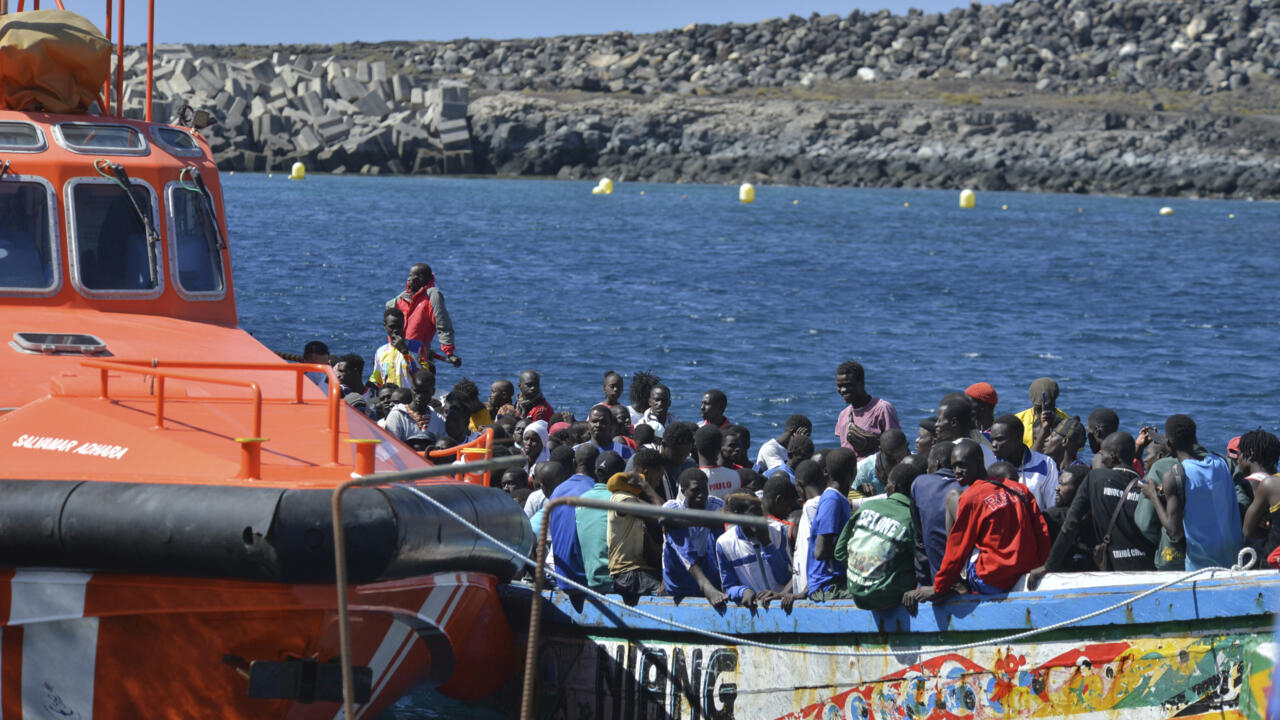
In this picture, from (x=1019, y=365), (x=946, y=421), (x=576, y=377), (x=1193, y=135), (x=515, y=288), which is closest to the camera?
(x=946, y=421)

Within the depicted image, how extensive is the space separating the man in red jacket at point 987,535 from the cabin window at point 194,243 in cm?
508

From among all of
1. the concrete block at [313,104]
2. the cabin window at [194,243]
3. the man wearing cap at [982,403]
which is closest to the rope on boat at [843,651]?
the cabin window at [194,243]

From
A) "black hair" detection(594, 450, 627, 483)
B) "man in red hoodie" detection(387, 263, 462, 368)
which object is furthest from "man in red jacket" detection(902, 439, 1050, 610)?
"man in red hoodie" detection(387, 263, 462, 368)

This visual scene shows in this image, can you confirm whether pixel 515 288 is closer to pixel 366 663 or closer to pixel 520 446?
pixel 520 446

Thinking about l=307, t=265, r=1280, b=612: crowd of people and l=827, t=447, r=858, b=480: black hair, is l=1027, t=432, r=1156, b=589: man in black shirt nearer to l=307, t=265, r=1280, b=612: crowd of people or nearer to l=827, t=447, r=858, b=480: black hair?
l=307, t=265, r=1280, b=612: crowd of people

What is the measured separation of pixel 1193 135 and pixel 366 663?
103 meters

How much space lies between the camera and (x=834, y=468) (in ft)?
27.9

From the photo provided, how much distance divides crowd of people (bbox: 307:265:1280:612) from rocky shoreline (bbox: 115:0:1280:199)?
8587 cm

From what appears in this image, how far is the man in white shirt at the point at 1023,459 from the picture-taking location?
924 centimetres

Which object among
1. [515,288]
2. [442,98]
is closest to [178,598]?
[515,288]

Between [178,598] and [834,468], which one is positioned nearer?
[178,598]

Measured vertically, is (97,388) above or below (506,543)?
above

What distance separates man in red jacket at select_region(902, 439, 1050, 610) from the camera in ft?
25.0

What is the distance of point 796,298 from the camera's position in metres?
39.9
